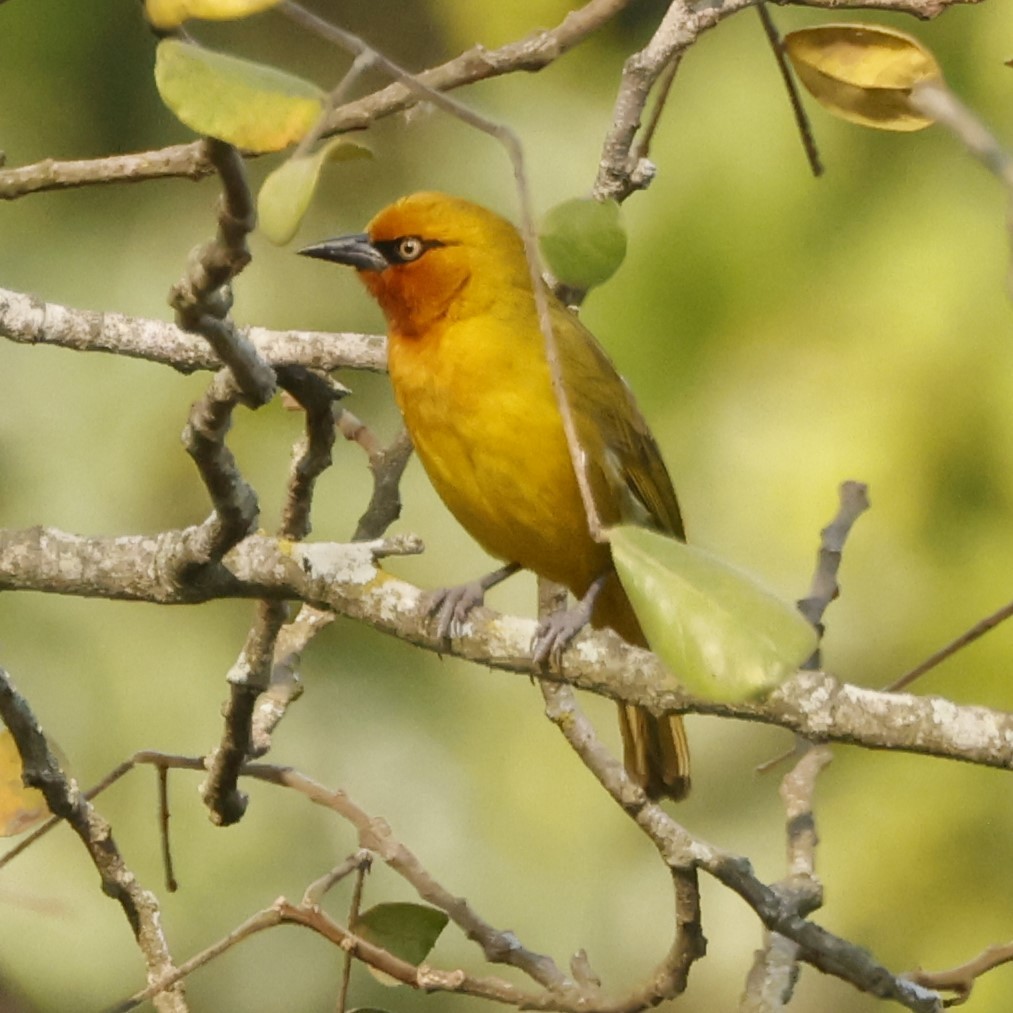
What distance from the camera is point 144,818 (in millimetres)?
3379

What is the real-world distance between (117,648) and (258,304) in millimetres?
796

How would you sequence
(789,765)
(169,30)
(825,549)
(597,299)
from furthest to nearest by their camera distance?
(597,299), (789,765), (825,549), (169,30)

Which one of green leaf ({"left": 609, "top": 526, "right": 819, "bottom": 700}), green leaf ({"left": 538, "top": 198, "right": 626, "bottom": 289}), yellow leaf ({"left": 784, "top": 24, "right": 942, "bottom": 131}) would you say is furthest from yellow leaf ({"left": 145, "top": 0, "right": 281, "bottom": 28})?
yellow leaf ({"left": 784, "top": 24, "right": 942, "bottom": 131})

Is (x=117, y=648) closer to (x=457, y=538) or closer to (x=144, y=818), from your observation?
(x=144, y=818)

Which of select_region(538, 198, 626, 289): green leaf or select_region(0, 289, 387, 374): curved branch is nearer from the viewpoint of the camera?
select_region(538, 198, 626, 289): green leaf

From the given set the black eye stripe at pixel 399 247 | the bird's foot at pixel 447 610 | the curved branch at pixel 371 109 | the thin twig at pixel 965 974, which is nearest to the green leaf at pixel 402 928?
the bird's foot at pixel 447 610

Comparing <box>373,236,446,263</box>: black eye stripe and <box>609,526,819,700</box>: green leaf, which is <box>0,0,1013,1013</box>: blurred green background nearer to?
<box>373,236,446,263</box>: black eye stripe

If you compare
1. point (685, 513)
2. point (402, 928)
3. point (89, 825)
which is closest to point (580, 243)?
point (402, 928)

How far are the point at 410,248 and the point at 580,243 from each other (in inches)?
44.0

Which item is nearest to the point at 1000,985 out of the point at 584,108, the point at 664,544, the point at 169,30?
the point at 584,108

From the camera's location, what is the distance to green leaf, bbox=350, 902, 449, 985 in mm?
1494

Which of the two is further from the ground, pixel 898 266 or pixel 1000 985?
pixel 898 266

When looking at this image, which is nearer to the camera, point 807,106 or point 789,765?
point 789,765

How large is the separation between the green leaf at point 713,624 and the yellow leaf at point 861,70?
1.51 feet
